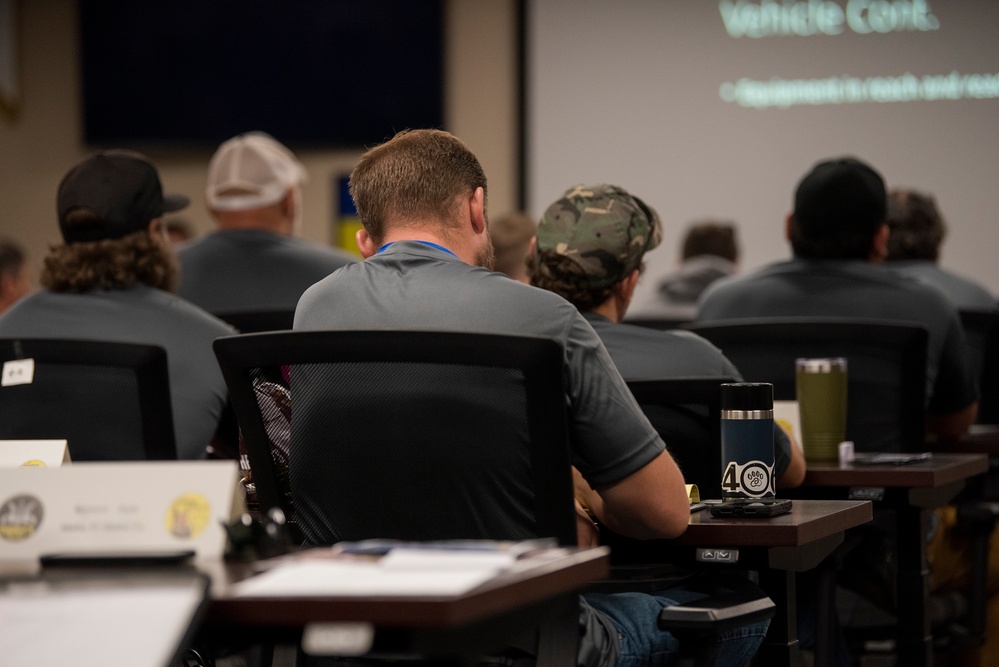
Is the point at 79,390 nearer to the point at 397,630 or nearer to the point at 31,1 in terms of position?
the point at 397,630

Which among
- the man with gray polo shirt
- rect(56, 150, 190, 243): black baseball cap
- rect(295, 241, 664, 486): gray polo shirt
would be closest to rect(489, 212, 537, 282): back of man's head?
the man with gray polo shirt

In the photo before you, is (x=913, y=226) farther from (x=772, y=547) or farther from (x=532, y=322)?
(x=532, y=322)

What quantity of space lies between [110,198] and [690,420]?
59.0 inches

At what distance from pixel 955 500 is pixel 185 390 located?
1864 millimetres

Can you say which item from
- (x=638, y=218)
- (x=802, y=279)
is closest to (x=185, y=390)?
(x=638, y=218)

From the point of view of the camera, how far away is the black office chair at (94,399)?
2354 mm

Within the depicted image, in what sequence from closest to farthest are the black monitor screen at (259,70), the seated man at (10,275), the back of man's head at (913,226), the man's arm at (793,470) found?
the man's arm at (793,470)
the back of man's head at (913,226)
the seated man at (10,275)
the black monitor screen at (259,70)

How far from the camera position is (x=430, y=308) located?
179 cm

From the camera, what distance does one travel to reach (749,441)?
6.53ft

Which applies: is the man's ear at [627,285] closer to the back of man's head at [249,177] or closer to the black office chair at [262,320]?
the black office chair at [262,320]

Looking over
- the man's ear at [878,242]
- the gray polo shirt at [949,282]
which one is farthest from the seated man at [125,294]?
the gray polo shirt at [949,282]

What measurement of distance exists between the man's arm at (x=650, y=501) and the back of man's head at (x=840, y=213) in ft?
6.02

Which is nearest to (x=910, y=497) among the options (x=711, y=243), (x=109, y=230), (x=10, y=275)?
(x=109, y=230)

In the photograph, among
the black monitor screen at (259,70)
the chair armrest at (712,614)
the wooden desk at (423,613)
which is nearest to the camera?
the wooden desk at (423,613)
